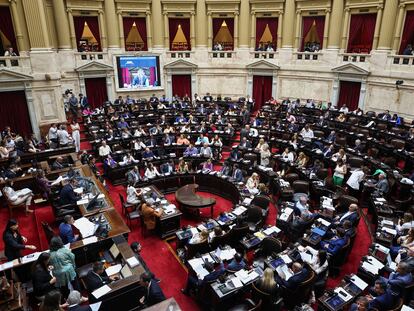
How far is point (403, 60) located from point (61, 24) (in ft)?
69.5

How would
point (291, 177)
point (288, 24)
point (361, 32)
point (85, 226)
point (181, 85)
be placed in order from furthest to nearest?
point (181, 85) → point (288, 24) → point (361, 32) → point (291, 177) → point (85, 226)

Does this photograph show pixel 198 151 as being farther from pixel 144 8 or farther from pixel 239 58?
pixel 144 8

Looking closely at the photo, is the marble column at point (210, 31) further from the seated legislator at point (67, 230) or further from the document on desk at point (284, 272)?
the document on desk at point (284, 272)

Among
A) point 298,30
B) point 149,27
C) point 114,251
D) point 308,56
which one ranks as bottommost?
point 114,251

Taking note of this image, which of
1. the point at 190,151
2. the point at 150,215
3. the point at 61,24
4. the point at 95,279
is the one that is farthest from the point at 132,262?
the point at 61,24

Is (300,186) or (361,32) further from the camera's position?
(361,32)

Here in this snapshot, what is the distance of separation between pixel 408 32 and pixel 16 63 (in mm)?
21912

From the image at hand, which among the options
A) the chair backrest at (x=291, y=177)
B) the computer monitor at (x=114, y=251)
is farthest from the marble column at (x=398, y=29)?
the computer monitor at (x=114, y=251)

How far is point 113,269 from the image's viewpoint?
7.61 meters

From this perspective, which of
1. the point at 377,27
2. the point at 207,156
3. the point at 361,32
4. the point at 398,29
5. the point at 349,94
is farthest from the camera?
the point at 349,94

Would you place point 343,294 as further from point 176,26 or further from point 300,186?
point 176,26

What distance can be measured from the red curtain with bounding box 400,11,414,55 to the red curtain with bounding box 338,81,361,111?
3128mm

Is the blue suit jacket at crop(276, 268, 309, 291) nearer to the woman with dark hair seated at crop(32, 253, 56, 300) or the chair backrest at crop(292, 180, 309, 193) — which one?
the chair backrest at crop(292, 180, 309, 193)

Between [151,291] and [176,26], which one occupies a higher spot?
[176,26]
